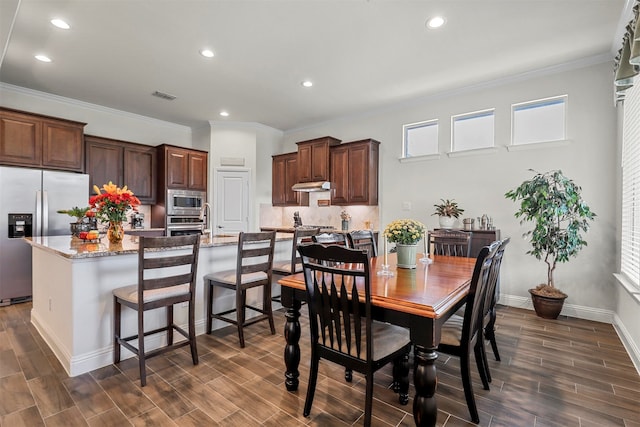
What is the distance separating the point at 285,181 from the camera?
6.46 meters

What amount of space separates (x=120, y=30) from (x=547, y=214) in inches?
187

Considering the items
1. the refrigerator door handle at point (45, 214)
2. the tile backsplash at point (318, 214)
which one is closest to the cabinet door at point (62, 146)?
the refrigerator door handle at point (45, 214)

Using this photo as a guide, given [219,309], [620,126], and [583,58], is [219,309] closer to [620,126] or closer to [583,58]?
[620,126]

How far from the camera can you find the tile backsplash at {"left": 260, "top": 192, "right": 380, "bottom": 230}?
5492 millimetres

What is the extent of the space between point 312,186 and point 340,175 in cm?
58

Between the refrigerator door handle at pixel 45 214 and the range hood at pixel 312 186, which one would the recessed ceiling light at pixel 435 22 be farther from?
the refrigerator door handle at pixel 45 214

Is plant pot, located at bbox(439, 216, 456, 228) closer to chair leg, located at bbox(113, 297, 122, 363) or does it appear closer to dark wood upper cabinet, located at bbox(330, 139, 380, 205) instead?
dark wood upper cabinet, located at bbox(330, 139, 380, 205)

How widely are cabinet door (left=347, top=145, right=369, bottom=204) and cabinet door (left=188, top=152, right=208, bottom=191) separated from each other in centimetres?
287

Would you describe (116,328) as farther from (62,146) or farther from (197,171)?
(197,171)

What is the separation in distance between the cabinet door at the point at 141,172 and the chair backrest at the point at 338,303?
4.93 metres

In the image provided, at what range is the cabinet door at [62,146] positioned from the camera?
429 cm

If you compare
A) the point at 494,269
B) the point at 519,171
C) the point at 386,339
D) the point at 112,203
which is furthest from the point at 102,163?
the point at 519,171

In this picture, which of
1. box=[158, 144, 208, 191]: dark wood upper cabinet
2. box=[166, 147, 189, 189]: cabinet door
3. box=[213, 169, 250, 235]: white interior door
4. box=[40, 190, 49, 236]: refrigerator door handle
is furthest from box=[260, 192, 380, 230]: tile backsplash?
box=[40, 190, 49, 236]: refrigerator door handle

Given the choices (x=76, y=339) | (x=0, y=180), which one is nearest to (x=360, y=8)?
(x=76, y=339)
